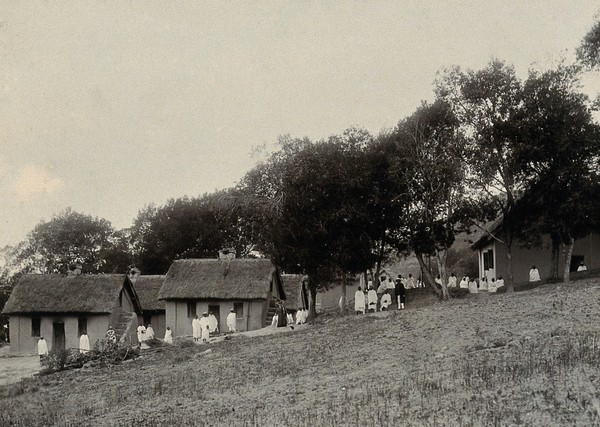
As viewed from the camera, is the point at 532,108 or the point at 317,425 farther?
the point at 532,108

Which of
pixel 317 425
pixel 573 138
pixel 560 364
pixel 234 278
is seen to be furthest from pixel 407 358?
pixel 234 278

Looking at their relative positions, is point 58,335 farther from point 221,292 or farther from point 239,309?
point 239,309

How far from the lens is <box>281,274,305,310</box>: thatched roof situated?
47.4m

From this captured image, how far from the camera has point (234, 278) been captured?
4028cm

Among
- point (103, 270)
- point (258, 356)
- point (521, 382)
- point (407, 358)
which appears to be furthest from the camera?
point (103, 270)

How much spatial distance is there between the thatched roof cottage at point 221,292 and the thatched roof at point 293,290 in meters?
5.47

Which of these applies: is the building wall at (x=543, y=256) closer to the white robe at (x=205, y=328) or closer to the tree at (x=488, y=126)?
the tree at (x=488, y=126)

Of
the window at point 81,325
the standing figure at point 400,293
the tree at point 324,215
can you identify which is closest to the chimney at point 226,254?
the tree at point 324,215

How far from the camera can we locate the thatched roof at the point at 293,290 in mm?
47375

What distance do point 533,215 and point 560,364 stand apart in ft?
74.5

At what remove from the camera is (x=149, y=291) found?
47719 millimetres

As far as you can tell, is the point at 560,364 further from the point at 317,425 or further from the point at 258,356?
the point at 258,356

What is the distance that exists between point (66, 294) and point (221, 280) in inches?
370

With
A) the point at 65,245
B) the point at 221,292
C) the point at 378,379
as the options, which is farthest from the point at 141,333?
the point at 65,245
